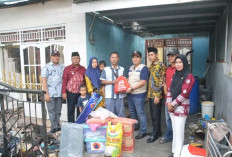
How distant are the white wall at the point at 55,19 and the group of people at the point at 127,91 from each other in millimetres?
932

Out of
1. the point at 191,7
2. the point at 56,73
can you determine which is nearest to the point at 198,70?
the point at 191,7

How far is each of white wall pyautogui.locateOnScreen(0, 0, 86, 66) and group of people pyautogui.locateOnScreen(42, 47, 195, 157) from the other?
932 millimetres

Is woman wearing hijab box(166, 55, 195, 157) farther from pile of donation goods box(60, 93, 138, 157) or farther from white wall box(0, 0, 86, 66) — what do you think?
white wall box(0, 0, 86, 66)

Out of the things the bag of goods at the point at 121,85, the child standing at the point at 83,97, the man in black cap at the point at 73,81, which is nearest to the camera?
the bag of goods at the point at 121,85

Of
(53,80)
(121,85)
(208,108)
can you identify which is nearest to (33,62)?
(53,80)

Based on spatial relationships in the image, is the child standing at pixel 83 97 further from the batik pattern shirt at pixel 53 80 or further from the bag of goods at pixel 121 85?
the bag of goods at pixel 121 85

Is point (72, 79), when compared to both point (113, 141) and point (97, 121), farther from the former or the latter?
point (113, 141)

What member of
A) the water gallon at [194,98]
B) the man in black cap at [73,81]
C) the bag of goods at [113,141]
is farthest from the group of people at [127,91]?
the water gallon at [194,98]

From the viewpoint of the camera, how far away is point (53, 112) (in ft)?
13.2

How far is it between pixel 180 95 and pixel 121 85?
45.1 inches

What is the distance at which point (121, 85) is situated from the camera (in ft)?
11.4

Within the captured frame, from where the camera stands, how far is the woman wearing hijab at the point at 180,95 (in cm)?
269

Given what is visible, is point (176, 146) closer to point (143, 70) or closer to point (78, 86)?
point (143, 70)

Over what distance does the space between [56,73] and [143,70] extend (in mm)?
1864
